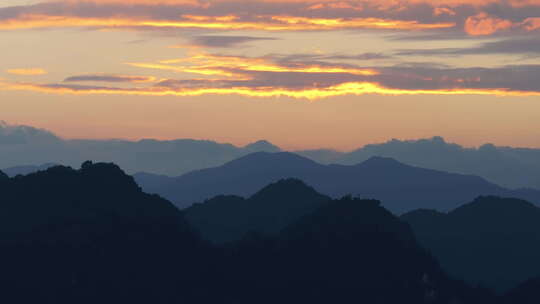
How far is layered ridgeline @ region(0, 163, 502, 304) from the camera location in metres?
139

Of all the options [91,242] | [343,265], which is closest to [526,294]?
[343,265]

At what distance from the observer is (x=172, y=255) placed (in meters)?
149

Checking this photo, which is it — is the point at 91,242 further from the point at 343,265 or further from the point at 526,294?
the point at 526,294

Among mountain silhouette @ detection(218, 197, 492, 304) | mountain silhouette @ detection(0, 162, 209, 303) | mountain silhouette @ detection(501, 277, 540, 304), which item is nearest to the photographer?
mountain silhouette @ detection(0, 162, 209, 303)

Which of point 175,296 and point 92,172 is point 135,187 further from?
point 175,296

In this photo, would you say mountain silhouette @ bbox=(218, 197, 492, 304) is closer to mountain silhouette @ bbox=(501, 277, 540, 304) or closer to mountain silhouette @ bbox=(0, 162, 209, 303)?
mountain silhouette @ bbox=(501, 277, 540, 304)

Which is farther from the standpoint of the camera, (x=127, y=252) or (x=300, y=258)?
(x=300, y=258)

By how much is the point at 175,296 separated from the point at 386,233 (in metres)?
34.4

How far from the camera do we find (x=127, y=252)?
145m

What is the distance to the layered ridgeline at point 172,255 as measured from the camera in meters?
139

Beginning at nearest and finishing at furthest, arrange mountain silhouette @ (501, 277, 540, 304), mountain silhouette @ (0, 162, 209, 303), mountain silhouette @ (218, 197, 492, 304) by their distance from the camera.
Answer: mountain silhouette @ (0, 162, 209, 303), mountain silhouette @ (501, 277, 540, 304), mountain silhouette @ (218, 197, 492, 304)

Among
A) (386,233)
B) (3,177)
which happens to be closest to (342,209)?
(386,233)

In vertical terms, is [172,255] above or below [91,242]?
below

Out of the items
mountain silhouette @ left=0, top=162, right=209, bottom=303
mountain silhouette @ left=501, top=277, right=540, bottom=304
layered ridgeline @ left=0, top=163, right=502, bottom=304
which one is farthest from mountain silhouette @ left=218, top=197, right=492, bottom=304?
mountain silhouette @ left=0, top=162, right=209, bottom=303
